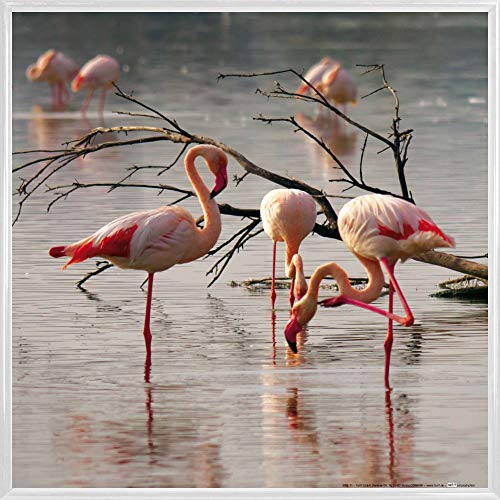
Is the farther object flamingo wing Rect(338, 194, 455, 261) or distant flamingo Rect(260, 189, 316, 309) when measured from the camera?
distant flamingo Rect(260, 189, 316, 309)

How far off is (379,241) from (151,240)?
1143mm

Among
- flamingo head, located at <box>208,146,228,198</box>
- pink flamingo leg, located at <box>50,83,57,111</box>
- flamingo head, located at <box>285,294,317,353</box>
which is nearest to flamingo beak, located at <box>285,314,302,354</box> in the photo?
flamingo head, located at <box>285,294,317,353</box>

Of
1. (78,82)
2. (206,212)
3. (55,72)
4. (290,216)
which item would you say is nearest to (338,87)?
(78,82)

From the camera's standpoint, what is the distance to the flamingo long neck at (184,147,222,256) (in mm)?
7258

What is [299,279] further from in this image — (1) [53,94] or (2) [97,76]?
(1) [53,94]

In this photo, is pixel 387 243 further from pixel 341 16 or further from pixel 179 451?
pixel 341 16

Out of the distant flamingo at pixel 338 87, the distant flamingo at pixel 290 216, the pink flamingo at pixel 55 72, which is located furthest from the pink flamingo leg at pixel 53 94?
the distant flamingo at pixel 290 216

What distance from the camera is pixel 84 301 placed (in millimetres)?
8094

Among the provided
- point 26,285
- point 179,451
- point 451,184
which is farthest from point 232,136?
point 179,451

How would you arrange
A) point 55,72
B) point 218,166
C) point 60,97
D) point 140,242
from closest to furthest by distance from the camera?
point 140,242 → point 218,166 → point 55,72 → point 60,97

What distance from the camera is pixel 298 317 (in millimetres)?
6508

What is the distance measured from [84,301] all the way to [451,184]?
403 centimetres

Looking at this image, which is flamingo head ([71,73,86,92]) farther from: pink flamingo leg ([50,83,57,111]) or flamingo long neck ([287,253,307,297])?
flamingo long neck ([287,253,307,297])

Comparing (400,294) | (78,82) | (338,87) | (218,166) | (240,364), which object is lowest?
(240,364)
